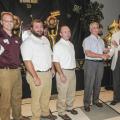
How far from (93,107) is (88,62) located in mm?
878

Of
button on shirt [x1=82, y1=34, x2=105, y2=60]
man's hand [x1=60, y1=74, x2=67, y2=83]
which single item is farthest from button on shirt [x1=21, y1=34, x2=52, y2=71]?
button on shirt [x1=82, y1=34, x2=105, y2=60]

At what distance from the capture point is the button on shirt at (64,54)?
3.29 meters

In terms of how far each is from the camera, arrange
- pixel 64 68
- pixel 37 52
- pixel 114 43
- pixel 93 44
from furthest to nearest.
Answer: pixel 114 43 → pixel 93 44 → pixel 64 68 → pixel 37 52

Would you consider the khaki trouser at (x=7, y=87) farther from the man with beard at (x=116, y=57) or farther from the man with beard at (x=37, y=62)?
the man with beard at (x=116, y=57)

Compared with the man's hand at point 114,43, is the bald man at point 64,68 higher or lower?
lower

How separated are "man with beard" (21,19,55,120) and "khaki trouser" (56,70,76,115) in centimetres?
25

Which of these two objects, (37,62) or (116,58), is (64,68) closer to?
(37,62)

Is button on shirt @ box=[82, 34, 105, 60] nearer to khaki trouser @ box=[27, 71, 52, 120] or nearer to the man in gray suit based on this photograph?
the man in gray suit

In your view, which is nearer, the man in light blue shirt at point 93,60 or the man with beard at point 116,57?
the man in light blue shirt at point 93,60

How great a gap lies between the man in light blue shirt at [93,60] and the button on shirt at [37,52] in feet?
2.65

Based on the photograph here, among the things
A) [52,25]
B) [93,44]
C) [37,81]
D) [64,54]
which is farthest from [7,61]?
[52,25]

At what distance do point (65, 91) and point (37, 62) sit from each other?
715 millimetres

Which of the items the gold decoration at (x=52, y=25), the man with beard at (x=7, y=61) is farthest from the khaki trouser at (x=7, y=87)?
the gold decoration at (x=52, y=25)

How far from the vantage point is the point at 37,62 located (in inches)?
119
